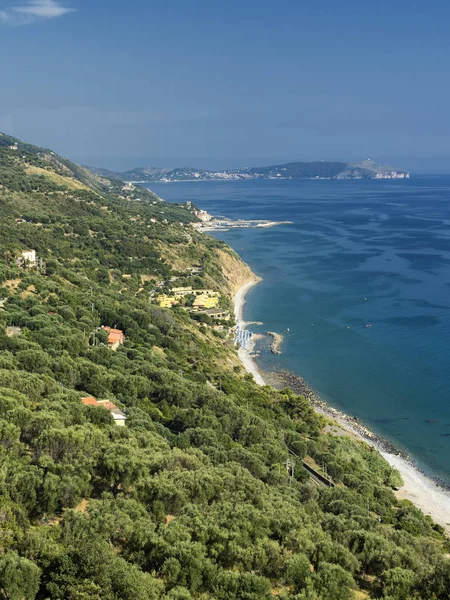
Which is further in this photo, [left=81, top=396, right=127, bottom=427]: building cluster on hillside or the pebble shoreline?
the pebble shoreline

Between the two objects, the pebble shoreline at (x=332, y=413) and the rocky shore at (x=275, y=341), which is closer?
the pebble shoreline at (x=332, y=413)

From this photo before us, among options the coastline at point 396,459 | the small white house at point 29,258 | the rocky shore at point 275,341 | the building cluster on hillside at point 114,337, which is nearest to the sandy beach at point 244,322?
the coastline at point 396,459

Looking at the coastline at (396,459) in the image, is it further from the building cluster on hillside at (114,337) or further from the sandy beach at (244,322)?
the building cluster on hillside at (114,337)

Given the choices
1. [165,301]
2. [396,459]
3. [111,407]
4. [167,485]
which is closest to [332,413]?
[396,459]

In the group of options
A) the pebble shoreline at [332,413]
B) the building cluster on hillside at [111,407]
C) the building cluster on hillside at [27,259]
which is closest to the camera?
the building cluster on hillside at [111,407]

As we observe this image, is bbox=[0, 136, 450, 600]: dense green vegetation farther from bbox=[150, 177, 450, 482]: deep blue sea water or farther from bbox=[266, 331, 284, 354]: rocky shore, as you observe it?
bbox=[266, 331, 284, 354]: rocky shore

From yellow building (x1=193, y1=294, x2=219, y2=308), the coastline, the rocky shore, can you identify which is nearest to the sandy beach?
the coastline

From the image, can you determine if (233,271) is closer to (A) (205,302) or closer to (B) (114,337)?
(A) (205,302)
